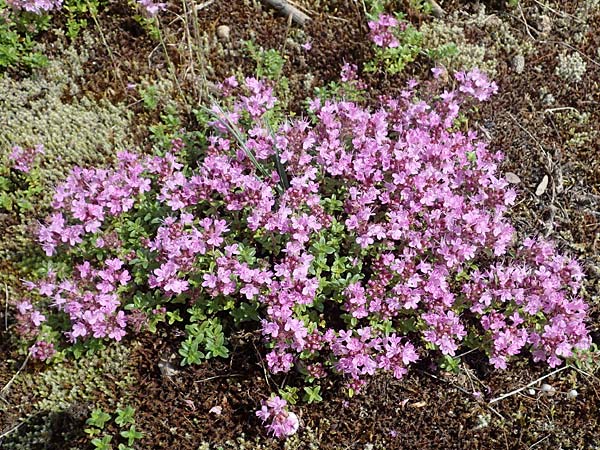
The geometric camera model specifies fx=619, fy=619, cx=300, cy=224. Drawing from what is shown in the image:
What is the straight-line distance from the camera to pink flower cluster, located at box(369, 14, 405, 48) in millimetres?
5121

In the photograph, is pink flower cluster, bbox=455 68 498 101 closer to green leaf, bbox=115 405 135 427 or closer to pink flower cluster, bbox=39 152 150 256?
pink flower cluster, bbox=39 152 150 256

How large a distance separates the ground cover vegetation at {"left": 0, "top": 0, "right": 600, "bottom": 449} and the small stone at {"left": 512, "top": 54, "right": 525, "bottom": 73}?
715 mm

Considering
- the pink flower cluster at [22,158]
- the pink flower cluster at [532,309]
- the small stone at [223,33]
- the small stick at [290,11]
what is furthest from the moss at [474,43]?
the pink flower cluster at [22,158]

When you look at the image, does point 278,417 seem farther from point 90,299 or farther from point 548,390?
point 548,390

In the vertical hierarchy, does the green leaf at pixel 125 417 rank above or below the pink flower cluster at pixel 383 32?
below

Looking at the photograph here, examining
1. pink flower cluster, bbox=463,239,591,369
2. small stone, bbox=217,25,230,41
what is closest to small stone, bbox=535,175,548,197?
pink flower cluster, bbox=463,239,591,369

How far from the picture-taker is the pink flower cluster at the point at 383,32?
5.12 m

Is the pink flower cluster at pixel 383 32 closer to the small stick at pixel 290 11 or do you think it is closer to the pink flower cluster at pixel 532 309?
the small stick at pixel 290 11

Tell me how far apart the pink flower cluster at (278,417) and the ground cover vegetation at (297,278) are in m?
0.01

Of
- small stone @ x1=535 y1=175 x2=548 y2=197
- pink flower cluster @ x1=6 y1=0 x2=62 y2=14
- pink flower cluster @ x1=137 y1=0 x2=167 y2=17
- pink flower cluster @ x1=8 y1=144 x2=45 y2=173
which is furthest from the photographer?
pink flower cluster @ x1=6 y1=0 x2=62 y2=14

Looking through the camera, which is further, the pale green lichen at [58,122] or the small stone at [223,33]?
the small stone at [223,33]

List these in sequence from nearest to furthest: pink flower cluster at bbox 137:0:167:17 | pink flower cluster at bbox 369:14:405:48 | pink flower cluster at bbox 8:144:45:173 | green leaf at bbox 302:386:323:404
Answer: green leaf at bbox 302:386:323:404 < pink flower cluster at bbox 8:144:45:173 < pink flower cluster at bbox 137:0:167:17 < pink flower cluster at bbox 369:14:405:48

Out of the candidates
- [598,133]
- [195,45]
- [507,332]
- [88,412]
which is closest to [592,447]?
[507,332]

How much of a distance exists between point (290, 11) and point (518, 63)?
2072mm
